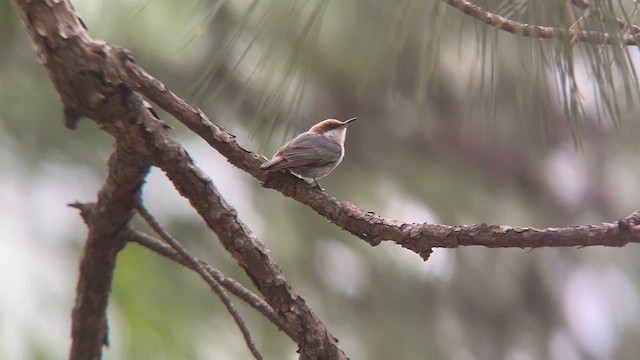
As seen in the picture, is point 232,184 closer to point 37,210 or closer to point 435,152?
point 37,210

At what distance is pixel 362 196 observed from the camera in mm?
1608

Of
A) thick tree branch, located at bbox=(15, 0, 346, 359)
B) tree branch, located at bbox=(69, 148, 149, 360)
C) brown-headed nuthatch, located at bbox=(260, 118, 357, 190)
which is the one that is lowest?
tree branch, located at bbox=(69, 148, 149, 360)

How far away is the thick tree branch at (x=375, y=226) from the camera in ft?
2.38

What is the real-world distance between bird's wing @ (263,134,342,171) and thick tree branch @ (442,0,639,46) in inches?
14.5

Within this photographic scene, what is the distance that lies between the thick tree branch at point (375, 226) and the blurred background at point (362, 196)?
0.04 metres

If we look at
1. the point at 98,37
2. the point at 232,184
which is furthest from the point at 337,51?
the point at 98,37

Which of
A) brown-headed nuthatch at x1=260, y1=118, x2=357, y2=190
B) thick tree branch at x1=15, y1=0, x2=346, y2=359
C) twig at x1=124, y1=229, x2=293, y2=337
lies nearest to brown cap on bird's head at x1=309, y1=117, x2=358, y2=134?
brown-headed nuthatch at x1=260, y1=118, x2=357, y2=190

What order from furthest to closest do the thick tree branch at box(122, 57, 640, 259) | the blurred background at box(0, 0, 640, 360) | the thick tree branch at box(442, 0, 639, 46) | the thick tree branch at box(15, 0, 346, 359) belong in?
the blurred background at box(0, 0, 640, 360), the thick tree branch at box(15, 0, 346, 359), the thick tree branch at box(122, 57, 640, 259), the thick tree branch at box(442, 0, 639, 46)

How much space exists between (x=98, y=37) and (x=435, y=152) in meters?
0.78

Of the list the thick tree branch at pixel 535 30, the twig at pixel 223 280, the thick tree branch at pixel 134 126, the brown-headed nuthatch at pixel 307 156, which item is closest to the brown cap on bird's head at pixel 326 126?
the brown-headed nuthatch at pixel 307 156

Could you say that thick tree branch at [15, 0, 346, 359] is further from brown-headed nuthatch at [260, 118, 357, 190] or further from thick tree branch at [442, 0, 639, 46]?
thick tree branch at [442, 0, 639, 46]

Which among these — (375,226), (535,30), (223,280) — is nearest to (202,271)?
(223,280)

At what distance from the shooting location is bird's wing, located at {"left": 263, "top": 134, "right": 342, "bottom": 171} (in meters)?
0.95

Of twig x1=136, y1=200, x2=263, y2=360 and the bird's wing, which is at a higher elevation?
the bird's wing
